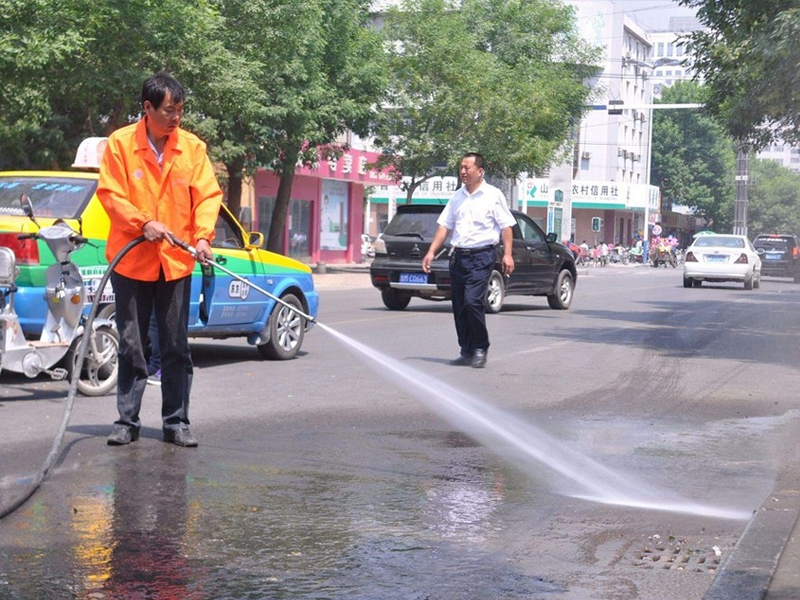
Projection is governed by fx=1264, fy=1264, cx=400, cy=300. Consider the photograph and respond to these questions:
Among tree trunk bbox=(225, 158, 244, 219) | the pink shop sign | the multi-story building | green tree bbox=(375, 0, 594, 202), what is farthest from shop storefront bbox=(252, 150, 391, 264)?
the multi-story building

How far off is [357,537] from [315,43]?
1012 inches

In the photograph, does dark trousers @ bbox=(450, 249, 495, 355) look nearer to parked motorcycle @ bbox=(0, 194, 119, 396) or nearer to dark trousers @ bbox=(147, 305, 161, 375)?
parked motorcycle @ bbox=(0, 194, 119, 396)

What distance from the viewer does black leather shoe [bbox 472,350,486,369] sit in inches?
450

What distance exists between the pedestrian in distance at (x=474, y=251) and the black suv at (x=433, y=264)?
7176 mm

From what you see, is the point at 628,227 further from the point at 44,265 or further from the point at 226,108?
the point at 44,265

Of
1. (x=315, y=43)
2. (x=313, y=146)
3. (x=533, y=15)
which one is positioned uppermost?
(x=533, y=15)

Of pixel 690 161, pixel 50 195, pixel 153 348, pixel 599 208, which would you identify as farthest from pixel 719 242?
pixel 690 161

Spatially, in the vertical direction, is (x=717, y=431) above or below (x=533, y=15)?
below

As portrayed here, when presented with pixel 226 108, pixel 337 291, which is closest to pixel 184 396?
pixel 226 108

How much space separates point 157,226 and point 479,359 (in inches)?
215

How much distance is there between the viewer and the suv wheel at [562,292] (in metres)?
21.4

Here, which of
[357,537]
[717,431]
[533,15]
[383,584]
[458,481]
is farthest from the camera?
[533,15]

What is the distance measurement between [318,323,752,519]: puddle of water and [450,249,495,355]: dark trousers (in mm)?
1337

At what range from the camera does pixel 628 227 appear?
303 ft
